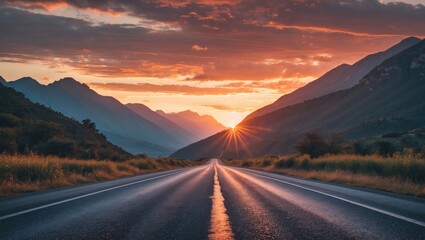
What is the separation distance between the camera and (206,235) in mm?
6840

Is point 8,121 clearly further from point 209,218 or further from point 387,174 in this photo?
point 209,218

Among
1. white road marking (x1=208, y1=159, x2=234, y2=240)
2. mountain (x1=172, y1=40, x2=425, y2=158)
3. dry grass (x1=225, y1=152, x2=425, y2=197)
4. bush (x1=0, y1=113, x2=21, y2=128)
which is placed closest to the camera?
white road marking (x1=208, y1=159, x2=234, y2=240)

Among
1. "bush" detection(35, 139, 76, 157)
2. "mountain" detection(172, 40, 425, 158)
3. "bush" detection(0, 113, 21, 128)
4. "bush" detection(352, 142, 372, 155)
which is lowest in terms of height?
"bush" detection(35, 139, 76, 157)

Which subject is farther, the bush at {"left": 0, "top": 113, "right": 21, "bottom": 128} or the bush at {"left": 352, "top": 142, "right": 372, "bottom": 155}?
the bush at {"left": 352, "top": 142, "right": 372, "bottom": 155}

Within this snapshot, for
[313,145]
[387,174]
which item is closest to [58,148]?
[313,145]

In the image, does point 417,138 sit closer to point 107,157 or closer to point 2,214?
point 107,157

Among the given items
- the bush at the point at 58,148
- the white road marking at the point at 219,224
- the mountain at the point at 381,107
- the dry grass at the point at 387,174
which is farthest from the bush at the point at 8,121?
the mountain at the point at 381,107

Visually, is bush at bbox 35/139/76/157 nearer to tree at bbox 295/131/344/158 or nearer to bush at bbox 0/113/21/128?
bush at bbox 0/113/21/128

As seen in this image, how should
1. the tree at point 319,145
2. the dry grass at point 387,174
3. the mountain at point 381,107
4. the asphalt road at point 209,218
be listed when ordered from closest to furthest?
1. the asphalt road at point 209,218
2. the dry grass at point 387,174
3. the tree at point 319,145
4. the mountain at point 381,107

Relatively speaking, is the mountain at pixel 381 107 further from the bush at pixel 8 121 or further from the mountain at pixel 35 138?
the bush at pixel 8 121

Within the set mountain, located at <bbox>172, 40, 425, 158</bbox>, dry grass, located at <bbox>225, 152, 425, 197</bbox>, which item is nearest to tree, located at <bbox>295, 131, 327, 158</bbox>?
dry grass, located at <bbox>225, 152, 425, 197</bbox>

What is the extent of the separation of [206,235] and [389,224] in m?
3.47

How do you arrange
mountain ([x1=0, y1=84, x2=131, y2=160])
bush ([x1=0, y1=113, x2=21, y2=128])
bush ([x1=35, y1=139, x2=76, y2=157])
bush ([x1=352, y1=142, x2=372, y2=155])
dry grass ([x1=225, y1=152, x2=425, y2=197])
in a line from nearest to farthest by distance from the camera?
1. dry grass ([x1=225, y1=152, x2=425, y2=197])
2. mountain ([x1=0, y1=84, x2=131, y2=160])
3. bush ([x1=35, y1=139, x2=76, y2=157])
4. bush ([x1=0, y1=113, x2=21, y2=128])
5. bush ([x1=352, y1=142, x2=372, y2=155])

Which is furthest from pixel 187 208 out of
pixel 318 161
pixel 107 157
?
pixel 107 157
